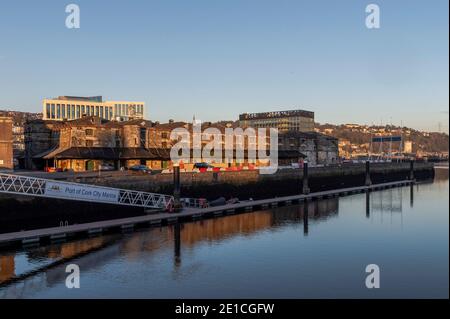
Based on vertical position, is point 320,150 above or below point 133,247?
above

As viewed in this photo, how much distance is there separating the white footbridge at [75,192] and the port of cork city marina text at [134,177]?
11 cm

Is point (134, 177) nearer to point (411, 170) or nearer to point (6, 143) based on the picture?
point (6, 143)

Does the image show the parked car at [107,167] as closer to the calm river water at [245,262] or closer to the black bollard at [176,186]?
the black bollard at [176,186]

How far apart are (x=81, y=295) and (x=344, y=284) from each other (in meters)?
18.3

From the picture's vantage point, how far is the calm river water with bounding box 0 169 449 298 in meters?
30.9

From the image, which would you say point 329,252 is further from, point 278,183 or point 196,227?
point 278,183

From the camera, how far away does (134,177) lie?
191 ft

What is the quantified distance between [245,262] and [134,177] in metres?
24.8

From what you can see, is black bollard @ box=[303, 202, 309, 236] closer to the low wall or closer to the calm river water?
the calm river water

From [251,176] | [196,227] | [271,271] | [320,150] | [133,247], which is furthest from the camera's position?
[320,150]

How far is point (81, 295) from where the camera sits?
29406 mm

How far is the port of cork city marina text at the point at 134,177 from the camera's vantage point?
4638 centimetres

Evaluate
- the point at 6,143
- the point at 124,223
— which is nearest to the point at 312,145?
the point at 6,143
